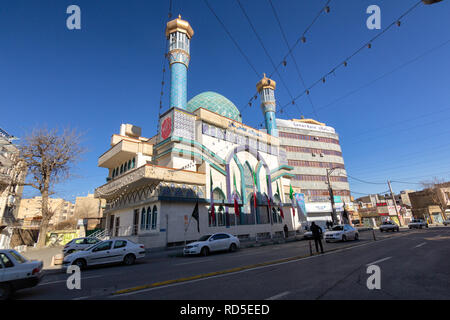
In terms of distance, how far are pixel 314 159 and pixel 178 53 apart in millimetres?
42902

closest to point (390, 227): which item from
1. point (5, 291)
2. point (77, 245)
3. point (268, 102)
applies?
point (268, 102)

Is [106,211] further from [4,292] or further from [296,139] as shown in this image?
[296,139]

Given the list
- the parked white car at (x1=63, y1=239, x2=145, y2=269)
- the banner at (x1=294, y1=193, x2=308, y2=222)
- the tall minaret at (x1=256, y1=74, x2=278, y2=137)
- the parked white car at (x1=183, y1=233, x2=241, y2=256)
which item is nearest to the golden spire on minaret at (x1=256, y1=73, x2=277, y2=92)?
the tall minaret at (x1=256, y1=74, x2=278, y2=137)

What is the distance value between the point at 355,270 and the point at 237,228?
67.4ft

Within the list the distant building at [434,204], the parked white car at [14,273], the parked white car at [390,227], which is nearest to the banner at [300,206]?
the parked white car at [390,227]

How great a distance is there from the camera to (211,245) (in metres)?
15.5

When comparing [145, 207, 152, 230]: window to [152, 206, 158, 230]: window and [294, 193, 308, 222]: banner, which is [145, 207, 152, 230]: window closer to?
[152, 206, 158, 230]: window

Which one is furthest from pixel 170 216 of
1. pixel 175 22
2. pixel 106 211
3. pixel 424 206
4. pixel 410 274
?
pixel 424 206

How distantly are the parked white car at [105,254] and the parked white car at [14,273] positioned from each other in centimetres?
532

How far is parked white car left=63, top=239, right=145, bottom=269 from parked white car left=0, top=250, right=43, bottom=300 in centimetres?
532

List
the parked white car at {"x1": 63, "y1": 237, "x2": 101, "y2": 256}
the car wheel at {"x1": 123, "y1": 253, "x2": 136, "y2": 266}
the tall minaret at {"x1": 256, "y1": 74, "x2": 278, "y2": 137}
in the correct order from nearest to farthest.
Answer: the car wheel at {"x1": 123, "y1": 253, "x2": 136, "y2": 266} → the parked white car at {"x1": 63, "y1": 237, "x2": 101, "y2": 256} → the tall minaret at {"x1": 256, "y1": 74, "x2": 278, "y2": 137}

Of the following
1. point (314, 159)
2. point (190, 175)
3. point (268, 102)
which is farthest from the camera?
point (314, 159)

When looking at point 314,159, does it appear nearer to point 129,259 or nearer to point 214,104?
point 214,104

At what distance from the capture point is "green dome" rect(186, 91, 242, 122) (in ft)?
111
